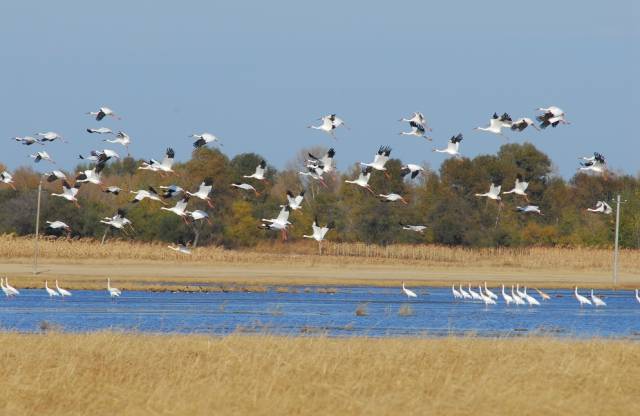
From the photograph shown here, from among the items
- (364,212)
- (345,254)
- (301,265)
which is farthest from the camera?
(364,212)

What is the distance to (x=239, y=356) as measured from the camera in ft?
61.2

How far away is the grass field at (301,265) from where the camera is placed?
55781mm

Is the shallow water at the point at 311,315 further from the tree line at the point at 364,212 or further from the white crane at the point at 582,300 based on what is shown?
the tree line at the point at 364,212

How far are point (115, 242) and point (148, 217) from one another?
573cm

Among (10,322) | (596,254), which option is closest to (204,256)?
(596,254)

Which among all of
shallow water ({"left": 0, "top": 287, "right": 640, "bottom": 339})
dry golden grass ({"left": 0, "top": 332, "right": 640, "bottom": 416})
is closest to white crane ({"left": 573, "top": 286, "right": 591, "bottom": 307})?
shallow water ({"left": 0, "top": 287, "right": 640, "bottom": 339})

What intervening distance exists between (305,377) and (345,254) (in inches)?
2161

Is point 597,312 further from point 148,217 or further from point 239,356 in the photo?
point 148,217

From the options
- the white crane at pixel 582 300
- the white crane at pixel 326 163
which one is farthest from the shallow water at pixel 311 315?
the white crane at pixel 326 163

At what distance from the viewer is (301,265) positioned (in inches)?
2608

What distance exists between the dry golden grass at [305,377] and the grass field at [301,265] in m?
29.3

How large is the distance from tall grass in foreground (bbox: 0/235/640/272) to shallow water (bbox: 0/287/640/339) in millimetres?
15689

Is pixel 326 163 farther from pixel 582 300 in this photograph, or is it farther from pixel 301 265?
pixel 301 265

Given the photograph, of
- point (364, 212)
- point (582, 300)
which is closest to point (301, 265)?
point (364, 212)
